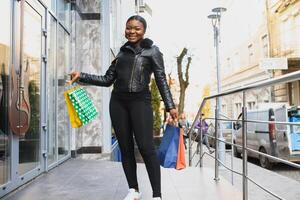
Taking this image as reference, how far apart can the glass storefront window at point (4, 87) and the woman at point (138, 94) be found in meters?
1.46

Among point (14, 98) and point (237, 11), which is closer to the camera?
point (14, 98)

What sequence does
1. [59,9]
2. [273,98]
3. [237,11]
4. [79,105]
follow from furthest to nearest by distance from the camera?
[237,11], [273,98], [59,9], [79,105]

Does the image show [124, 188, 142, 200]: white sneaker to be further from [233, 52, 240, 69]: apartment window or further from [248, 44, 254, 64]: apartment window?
[233, 52, 240, 69]: apartment window

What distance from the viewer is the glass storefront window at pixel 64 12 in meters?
6.72

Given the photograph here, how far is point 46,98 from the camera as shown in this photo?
18.5 ft

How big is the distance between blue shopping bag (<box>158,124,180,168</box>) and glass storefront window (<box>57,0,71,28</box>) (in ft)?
12.6

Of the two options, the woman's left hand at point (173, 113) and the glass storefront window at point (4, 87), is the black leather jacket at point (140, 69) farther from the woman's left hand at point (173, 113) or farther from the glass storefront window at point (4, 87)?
the glass storefront window at point (4, 87)

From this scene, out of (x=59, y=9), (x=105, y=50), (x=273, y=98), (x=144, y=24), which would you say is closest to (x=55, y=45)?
(x=59, y=9)

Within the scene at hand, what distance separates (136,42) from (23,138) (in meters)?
2.25

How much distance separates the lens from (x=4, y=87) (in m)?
4.00

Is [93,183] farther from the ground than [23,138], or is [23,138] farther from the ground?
[23,138]

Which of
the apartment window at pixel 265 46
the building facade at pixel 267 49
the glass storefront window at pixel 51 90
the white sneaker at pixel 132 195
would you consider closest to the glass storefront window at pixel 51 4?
the glass storefront window at pixel 51 90

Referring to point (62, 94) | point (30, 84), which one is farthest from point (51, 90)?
point (30, 84)

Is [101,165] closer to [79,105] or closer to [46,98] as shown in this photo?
[46,98]
